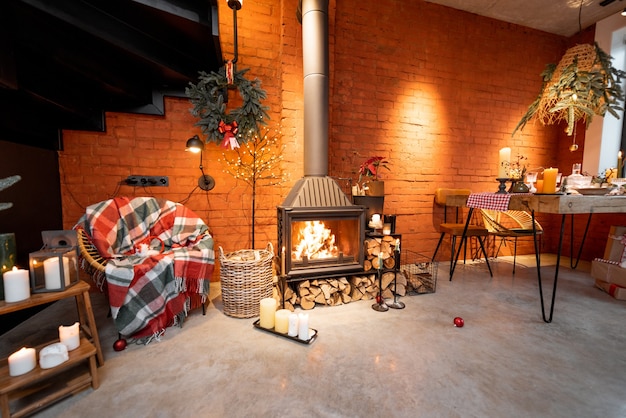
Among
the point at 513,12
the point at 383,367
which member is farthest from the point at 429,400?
the point at 513,12

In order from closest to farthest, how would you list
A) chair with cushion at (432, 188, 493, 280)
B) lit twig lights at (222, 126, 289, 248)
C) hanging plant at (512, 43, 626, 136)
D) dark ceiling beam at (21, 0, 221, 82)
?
dark ceiling beam at (21, 0, 221, 82) < hanging plant at (512, 43, 626, 136) < lit twig lights at (222, 126, 289, 248) < chair with cushion at (432, 188, 493, 280)

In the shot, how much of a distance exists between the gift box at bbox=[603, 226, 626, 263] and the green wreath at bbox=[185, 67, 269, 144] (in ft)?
11.9

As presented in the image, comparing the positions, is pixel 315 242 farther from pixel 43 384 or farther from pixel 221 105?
pixel 43 384

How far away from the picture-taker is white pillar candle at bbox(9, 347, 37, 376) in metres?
1.13

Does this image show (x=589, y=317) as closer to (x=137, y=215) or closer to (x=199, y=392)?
(x=199, y=392)

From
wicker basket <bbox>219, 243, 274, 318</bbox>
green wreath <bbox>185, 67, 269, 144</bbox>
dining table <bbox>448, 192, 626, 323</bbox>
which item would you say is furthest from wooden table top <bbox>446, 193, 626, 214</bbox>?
green wreath <bbox>185, 67, 269, 144</bbox>

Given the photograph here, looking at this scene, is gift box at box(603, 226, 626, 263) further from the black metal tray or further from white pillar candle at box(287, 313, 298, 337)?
white pillar candle at box(287, 313, 298, 337)

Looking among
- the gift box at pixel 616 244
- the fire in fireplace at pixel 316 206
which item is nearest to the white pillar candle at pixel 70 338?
the fire in fireplace at pixel 316 206

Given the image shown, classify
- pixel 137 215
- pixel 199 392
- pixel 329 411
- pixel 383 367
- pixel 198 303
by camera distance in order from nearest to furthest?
pixel 329 411 → pixel 199 392 → pixel 383 367 → pixel 198 303 → pixel 137 215

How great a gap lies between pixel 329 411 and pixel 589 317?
89.0 inches

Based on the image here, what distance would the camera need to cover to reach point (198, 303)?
206 cm

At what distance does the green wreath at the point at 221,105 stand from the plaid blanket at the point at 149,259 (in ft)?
2.57

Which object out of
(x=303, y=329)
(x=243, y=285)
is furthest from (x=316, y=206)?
(x=303, y=329)

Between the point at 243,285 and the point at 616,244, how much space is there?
11.9 feet
